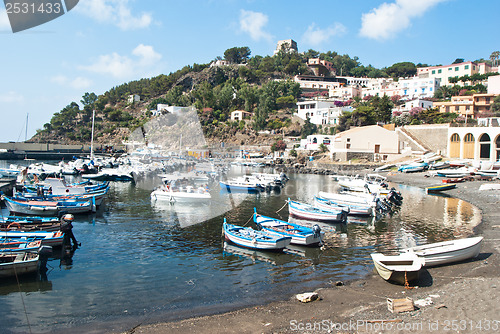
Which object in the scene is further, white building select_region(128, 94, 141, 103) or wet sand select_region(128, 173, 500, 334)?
white building select_region(128, 94, 141, 103)

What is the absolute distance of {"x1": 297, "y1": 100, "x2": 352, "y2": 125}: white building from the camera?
88.1 metres

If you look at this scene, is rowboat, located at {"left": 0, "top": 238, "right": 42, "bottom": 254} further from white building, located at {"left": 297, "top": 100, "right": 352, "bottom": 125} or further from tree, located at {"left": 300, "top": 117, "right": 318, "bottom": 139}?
white building, located at {"left": 297, "top": 100, "right": 352, "bottom": 125}

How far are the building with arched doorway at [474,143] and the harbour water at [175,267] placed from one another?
27.7 m

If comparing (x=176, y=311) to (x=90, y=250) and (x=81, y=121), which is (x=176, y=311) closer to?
(x=90, y=250)

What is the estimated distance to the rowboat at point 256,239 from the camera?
17.2 metres

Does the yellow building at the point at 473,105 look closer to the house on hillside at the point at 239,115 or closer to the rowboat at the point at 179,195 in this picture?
the house on hillside at the point at 239,115

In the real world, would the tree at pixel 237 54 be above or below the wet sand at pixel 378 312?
above

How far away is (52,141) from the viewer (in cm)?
10856

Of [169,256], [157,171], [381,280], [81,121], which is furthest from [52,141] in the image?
[381,280]

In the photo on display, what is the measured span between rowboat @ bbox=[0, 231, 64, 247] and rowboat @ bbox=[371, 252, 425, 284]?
47.8 feet

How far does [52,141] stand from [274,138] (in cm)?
7050

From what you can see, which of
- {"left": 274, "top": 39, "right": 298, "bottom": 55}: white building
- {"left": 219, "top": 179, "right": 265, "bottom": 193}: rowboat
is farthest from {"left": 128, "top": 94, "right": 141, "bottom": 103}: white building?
{"left": 219, "top": 179, "right": 265, "bottom": 193}: rowboat

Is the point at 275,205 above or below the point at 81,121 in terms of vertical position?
below

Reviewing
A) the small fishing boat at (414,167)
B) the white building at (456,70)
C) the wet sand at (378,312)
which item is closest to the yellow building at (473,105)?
the small fishing boat at (414,167)
